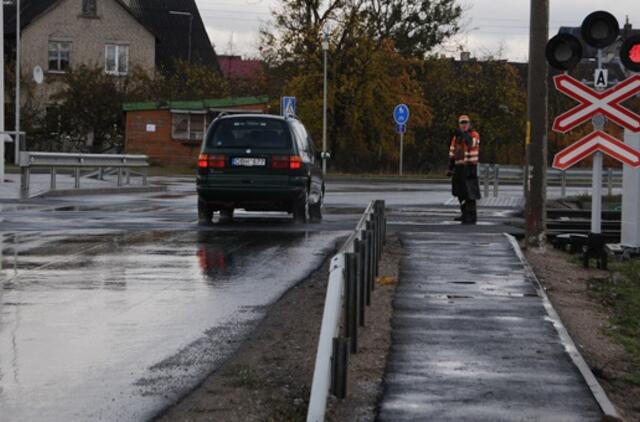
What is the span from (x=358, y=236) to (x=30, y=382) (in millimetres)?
2537

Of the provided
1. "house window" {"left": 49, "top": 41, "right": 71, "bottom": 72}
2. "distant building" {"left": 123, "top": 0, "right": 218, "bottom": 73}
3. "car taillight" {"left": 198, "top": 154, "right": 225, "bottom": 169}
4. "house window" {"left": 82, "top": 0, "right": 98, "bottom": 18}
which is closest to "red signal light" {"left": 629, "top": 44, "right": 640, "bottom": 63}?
"car taillight" {"left": 198, "top": 154, "right": 225, "bottom": 169}

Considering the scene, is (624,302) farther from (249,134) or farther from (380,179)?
(380,179)

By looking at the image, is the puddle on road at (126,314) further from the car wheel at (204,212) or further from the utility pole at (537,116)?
the car wheel at (204,212)

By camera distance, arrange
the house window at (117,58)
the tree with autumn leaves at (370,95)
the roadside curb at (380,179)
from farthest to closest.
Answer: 1. the house window at (117,58)
2. the tree with autumn leaves at (370,95)
3. the roadside curb at (380,179)

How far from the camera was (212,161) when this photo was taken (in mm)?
21422

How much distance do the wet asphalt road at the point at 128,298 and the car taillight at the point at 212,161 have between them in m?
0.94

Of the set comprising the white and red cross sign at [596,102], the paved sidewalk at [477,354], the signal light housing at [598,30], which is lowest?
the paved sidewalk at [477,354]

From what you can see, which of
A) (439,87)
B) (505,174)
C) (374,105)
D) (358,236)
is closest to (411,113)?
(374,105)

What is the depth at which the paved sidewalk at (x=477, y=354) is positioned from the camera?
7.15m

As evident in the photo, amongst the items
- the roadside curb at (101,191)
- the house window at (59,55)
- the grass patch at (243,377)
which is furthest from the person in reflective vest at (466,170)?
the house window at (59,55)

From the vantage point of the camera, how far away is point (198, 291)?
12250mm

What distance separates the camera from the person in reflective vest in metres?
21.3

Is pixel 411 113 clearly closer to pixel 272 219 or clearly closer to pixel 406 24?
pixel 406 24

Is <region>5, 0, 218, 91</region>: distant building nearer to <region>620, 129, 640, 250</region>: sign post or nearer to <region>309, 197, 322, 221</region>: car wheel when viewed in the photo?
<region>309, 197, 322, 221</region>: car wheel
